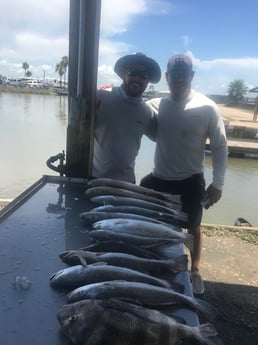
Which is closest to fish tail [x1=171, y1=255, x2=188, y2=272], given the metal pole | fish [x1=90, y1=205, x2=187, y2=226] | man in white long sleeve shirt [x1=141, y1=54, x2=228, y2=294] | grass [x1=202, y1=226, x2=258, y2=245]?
fish [x1=90, y1=205, x2=187, y2=226]

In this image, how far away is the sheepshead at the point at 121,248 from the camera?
6.84 ft

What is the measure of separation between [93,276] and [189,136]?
95.1 inches

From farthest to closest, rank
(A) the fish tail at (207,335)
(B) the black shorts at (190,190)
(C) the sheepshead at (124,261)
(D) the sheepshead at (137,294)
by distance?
1. (B) the black shorts at (190,190)
2. (C) the sheepshead at (124,261)
3. (D) the sheepshead at (137,294)
4. (A) the fish tail at (207,335)

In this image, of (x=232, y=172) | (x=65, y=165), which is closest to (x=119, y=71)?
(x=65, y=165)

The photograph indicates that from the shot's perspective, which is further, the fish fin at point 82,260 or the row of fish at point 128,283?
the fish fin at point 82,260

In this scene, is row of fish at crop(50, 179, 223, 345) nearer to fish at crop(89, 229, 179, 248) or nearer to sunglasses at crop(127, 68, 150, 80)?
fish at crop(89, 229, 179, 248)

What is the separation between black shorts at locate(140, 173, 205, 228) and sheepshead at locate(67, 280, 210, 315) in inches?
91.4

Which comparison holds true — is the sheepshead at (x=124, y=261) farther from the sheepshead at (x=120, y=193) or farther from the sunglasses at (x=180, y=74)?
the sunglasses at (x=180, y=74)

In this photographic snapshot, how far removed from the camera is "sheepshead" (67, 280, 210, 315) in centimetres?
161

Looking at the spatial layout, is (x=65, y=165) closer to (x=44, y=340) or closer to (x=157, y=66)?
(x=157, y=66)

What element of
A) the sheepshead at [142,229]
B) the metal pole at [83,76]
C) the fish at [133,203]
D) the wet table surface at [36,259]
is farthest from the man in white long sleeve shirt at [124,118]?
the sheepshead at [142,229]

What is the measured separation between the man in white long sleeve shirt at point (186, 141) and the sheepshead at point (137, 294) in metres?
2.28

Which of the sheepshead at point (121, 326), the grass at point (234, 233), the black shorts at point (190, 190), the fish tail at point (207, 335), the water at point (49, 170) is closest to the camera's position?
the sheepshead at point (121, 326)

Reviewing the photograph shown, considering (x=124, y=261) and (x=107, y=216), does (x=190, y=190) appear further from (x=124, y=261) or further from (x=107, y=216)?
(x=124, y=261)
